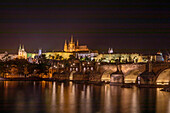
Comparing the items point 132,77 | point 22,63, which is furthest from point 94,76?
point 22,63

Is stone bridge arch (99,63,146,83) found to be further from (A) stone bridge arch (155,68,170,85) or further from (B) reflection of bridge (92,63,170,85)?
(A) stone bridge arch (155,68,170,85)

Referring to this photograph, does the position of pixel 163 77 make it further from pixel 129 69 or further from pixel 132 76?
pixel 132 76

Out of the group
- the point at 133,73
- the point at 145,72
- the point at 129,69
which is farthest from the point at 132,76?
the point at 145,72

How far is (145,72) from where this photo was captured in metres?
52.2

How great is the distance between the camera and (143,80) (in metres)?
51.1

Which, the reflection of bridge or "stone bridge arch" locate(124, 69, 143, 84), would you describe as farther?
"stone bridge arch" locate(124, 69, 143, 84)

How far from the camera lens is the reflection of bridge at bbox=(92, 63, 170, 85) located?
50.6 metres

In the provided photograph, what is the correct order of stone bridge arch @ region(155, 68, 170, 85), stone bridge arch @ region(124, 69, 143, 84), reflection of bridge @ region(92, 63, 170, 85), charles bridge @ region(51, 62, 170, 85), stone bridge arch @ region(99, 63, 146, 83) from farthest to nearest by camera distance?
stone bridge arch @ region(124, 69, 143, 84) → stone bridge arch @ region(99, 63, 146, 83) → stone bridge arch @ region(155, 68, 170, 85) → charles bridge @ region(51, 62, 170, 85) → reflection of bridge @ region(92, 63, 170, 85)

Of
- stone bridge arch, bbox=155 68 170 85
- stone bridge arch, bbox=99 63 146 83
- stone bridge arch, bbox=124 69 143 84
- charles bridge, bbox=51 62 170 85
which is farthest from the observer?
stone bridge arch, bbox=124 69 143 84

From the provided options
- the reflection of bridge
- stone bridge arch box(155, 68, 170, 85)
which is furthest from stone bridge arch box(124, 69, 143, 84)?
stone bridge arch box(155, 68, 170, 85)

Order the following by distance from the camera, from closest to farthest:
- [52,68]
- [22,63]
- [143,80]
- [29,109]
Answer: [29,109] → [143,80] → [22,63] → [52,68]

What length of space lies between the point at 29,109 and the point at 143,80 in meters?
29.5

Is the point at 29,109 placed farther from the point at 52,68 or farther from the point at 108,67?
the point at 52,68

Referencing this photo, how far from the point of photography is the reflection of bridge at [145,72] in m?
50.6
